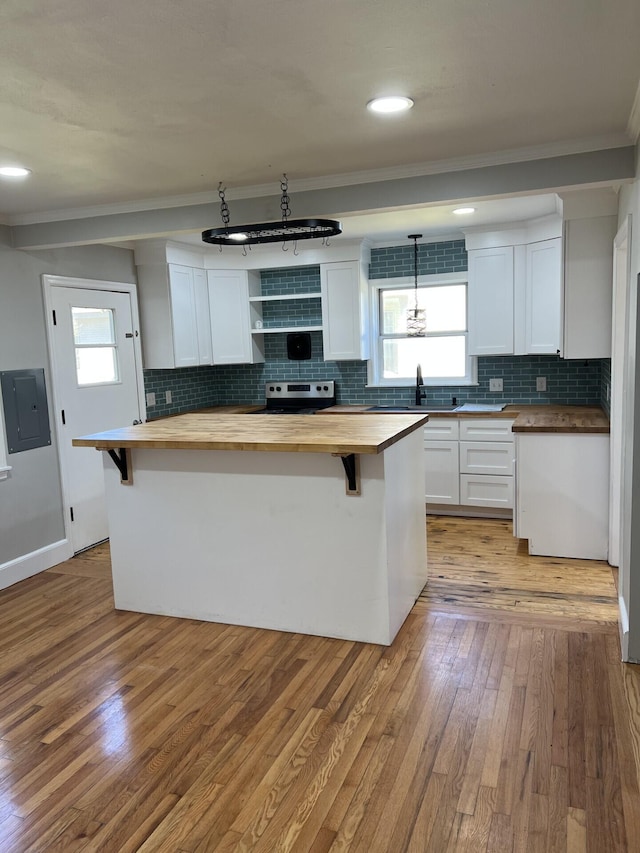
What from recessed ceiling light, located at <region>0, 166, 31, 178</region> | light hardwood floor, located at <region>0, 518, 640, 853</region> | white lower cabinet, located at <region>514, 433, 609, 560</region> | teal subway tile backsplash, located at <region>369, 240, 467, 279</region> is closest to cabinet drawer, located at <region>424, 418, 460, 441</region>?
white lower cabinet, located at <region>514, 433, 609, 560</region>

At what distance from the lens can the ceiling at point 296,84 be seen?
1675 millimetres

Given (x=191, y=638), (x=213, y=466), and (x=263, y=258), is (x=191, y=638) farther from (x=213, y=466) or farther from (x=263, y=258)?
(x=263, y=258)

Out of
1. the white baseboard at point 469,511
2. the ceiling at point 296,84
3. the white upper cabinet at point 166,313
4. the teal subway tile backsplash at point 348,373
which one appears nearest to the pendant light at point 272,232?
the ceiling at point 296,84

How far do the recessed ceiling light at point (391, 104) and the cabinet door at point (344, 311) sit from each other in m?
3.08

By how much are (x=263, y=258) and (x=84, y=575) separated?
10.2 ft

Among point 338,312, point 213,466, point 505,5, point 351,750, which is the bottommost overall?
point 351,750

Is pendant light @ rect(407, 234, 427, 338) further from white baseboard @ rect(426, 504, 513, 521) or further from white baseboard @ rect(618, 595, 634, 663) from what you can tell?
white baseboard @ rect(618, 595, 634, 663)

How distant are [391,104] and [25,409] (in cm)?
303

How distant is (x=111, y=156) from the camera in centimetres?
280

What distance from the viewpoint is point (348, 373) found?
5.94m

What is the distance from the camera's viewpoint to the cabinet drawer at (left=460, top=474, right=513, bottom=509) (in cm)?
495

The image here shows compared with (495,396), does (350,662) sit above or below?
below

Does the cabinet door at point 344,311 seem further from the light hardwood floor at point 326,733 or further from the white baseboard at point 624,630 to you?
the white baseboard at point 624,630

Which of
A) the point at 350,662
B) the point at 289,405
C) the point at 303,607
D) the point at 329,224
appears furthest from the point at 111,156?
the point at 289,405
